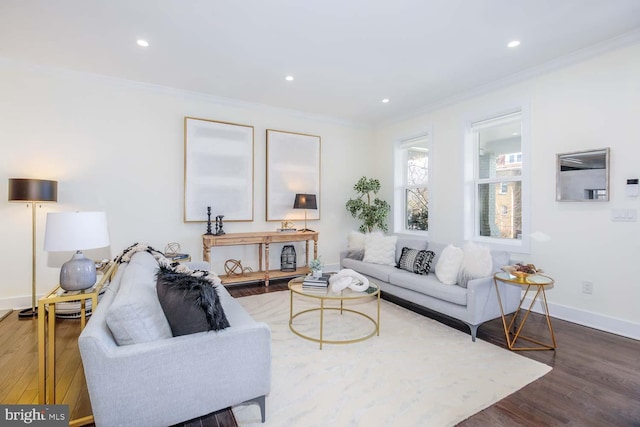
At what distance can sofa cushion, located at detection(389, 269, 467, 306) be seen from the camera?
297 centimetres

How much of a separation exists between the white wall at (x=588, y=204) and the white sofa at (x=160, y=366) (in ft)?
11.2

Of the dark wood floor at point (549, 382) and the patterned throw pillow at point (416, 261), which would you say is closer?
the dark wood floor at point (549, 382)

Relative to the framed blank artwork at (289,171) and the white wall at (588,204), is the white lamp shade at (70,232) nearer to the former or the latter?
the framed blank artwork at (289,171)

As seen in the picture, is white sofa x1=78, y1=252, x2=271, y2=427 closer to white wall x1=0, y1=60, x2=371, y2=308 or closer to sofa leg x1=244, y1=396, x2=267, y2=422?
sofa leg x1=244, y1=396, x2=267, y2=422

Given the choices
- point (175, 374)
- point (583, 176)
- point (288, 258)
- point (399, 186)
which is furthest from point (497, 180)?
point (175, 374)

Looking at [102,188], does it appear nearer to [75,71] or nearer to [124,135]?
[124,135]

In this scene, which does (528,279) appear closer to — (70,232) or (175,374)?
(175,374)

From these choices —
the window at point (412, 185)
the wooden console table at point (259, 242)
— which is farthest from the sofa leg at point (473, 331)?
the wooden console table at point (259, 242)

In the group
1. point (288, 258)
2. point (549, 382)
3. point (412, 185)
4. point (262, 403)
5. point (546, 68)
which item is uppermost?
point (546, 68)

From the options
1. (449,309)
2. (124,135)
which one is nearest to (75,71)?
(124,135)

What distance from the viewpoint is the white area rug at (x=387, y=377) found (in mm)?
1843

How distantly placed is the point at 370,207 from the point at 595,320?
3318 millimetres

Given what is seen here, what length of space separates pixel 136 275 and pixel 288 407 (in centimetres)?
128

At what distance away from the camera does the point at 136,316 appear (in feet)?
4.96
